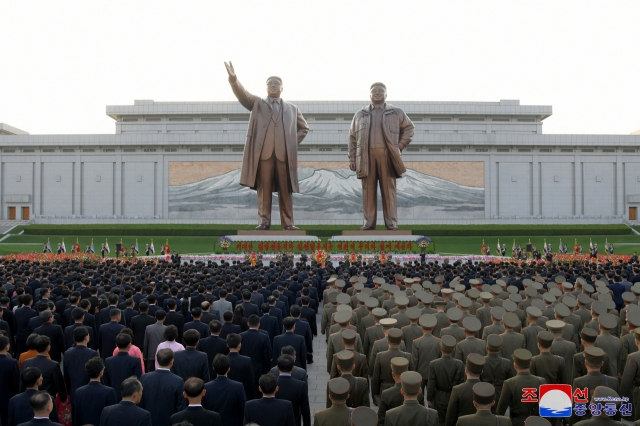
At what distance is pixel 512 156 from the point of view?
41250 millimetres

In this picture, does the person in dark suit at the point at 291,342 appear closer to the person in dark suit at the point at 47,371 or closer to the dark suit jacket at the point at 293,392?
the dark suit jacket at the point at 293,392

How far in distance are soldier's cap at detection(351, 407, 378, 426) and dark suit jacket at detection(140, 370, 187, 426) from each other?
1.49 m

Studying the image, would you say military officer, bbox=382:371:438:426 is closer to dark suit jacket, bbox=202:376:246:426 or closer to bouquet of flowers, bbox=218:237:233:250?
dark suit jacket, bbox=202:376:246:426

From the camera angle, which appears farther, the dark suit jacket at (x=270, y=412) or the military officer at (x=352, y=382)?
the military officer at (x=352, y=382)

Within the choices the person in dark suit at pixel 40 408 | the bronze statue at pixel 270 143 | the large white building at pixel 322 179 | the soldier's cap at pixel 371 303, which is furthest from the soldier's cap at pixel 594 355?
the large white building at pixel 322 179

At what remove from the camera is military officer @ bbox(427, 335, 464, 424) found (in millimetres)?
4434

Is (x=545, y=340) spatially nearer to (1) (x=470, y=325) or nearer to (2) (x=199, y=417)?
(1) (x=470, y=325)

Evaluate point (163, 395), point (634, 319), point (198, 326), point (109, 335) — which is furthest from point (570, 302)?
point (109, 335)

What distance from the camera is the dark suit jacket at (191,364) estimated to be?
4.55 metres

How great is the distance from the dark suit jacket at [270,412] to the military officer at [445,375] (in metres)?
1.46

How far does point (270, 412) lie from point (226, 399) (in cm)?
48

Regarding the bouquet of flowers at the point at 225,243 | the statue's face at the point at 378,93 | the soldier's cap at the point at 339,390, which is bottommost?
the soldier's cap at the point at 339,390

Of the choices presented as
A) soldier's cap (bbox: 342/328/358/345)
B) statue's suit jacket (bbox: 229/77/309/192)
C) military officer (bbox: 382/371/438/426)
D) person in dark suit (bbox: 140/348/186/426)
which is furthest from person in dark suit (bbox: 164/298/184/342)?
statue's suit jacket (bbox: 229/77/309/192)

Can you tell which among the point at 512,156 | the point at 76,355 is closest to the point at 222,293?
the point at 76,355
